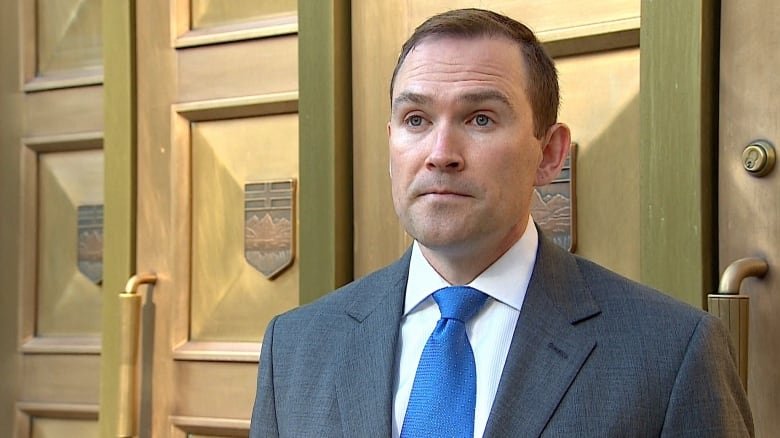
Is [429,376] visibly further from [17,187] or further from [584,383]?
[17,187]

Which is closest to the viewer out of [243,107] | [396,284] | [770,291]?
[396,284]

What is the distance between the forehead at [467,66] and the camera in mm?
1393

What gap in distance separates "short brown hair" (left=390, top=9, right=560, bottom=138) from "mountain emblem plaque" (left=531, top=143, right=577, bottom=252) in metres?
0.49

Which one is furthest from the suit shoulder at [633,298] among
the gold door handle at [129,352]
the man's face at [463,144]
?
the gold door handle at [129,352]

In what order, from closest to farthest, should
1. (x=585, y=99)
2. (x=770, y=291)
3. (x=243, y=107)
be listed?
(x=770, y=291)
(x=585, y=99)
(x=243, y=107)

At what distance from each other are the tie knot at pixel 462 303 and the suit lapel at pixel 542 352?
0.19 ft

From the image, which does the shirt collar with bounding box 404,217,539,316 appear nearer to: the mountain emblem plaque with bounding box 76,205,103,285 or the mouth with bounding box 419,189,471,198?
the mouth with bounding box 419,189,471,198

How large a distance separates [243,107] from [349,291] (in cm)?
93

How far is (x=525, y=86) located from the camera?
4.68ft

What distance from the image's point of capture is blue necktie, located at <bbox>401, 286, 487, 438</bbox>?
53.2 inches

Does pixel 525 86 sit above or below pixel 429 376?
above

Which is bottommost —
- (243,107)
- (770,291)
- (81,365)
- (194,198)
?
(81,365)

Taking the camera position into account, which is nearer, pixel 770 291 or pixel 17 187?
pixel 770 291

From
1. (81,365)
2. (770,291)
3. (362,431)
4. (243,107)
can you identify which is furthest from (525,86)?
(81,365)
